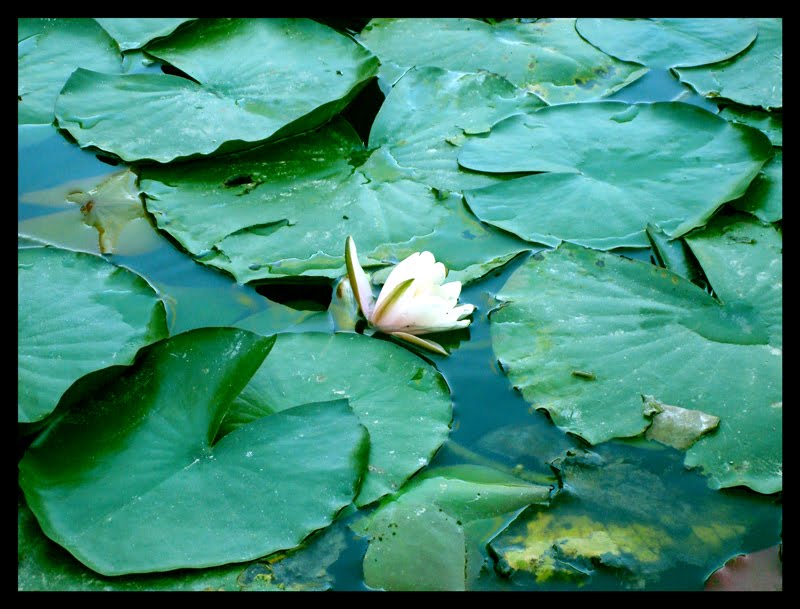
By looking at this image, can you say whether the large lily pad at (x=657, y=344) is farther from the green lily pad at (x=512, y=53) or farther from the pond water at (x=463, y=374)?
the green lily pad at (x=512, y=53)

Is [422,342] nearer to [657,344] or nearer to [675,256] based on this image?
[657,344]

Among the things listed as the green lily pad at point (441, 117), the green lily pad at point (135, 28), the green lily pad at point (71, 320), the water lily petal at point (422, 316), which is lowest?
the water lily petal at point (422, 316)

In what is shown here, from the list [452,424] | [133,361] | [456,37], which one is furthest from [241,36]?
[452,424]

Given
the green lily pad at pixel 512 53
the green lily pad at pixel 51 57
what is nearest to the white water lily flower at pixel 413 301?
the green lily pad at pixel 512 53

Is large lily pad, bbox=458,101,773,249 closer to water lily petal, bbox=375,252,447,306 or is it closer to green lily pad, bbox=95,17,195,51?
water lily petal, bbox=375,252,447,306

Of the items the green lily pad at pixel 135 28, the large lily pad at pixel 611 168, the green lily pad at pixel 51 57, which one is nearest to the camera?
the large lily pad at pixel 611 168

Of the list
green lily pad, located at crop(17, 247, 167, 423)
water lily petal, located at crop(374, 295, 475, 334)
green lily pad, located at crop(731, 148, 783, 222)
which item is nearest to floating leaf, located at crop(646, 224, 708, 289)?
green lily pad, located at crop(731, 148, 783, 222)
